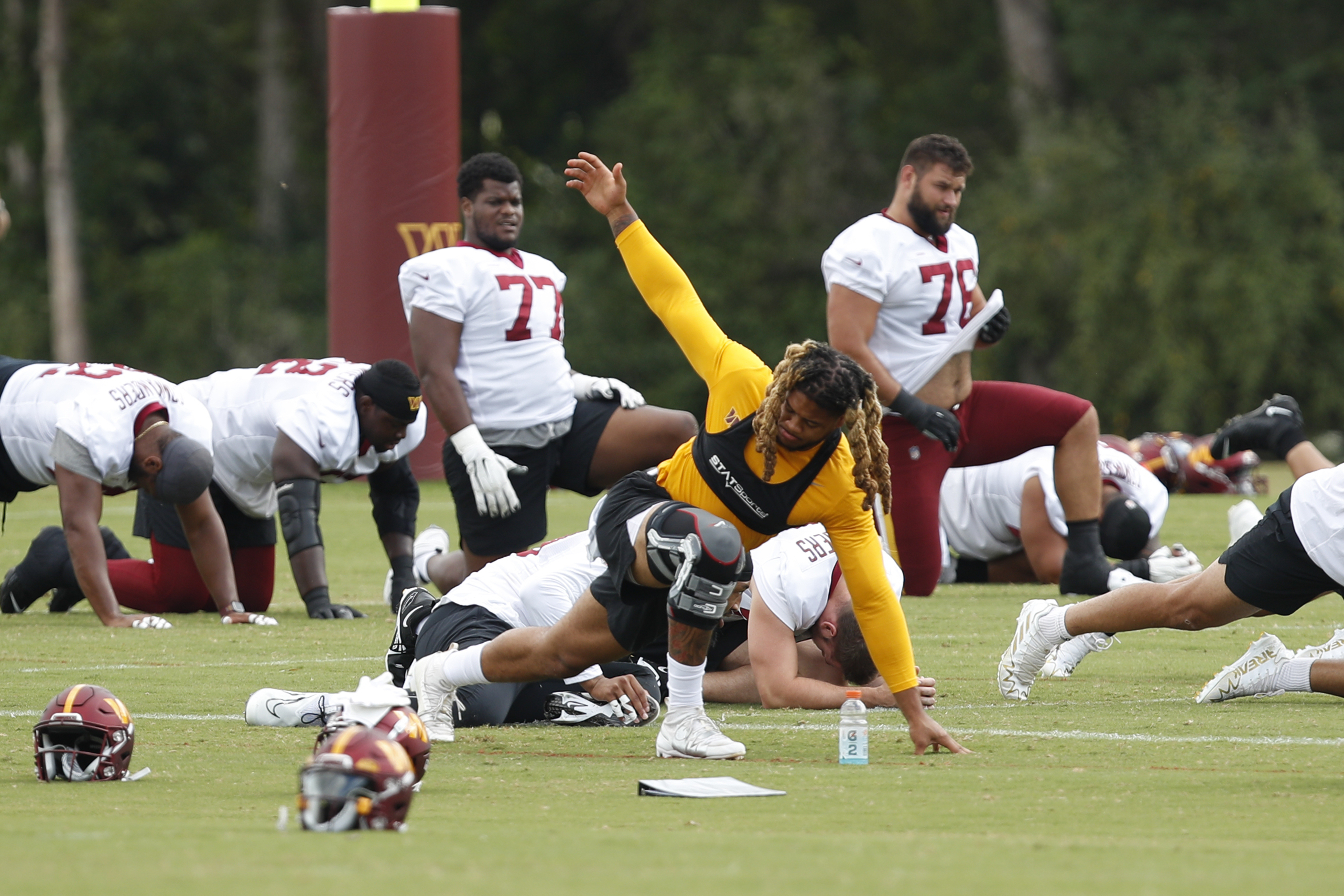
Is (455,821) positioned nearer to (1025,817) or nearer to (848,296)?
(1025,817)

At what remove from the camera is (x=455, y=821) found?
400 cm

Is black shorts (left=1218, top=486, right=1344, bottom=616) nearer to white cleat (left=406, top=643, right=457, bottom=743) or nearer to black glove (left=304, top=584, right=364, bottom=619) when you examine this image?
white cleat (left=406, top=643, right=457, bottom=743)

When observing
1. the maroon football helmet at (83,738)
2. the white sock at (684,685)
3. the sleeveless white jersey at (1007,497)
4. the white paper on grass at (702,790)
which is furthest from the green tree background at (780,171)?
the maroon football helmet at (83,738)

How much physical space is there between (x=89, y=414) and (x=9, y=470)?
0.75 metres

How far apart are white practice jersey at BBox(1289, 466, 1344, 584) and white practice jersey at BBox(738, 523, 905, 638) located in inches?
44.8

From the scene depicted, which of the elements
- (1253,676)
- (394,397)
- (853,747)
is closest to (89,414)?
(394,397)

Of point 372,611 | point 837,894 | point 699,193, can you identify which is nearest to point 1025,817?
point 837,894

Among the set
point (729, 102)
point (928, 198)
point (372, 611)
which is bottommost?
point (372, 611)

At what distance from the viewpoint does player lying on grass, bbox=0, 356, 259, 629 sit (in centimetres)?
808

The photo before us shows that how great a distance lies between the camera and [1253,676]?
19.3 feet

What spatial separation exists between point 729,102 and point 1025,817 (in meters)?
27.0

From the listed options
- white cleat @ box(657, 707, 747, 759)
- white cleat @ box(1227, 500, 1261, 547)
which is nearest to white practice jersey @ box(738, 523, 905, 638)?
white cleat @ box(657, 707, 747, 759)

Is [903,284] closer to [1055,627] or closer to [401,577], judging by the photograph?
[401,577]

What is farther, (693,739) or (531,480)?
(531,480)
